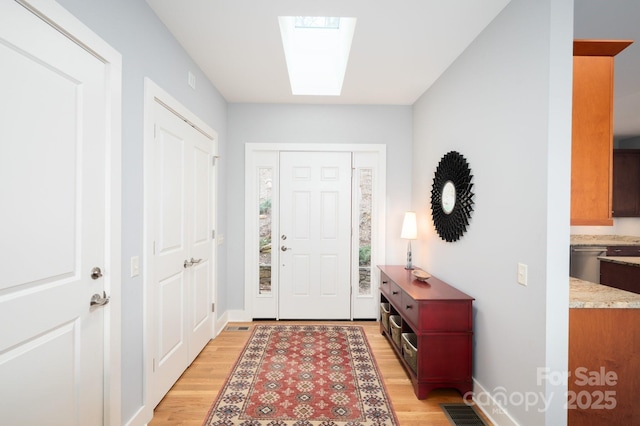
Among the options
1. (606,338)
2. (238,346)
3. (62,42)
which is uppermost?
(62,42)

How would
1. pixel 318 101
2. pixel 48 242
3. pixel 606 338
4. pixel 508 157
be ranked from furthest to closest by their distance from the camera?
pixel 318 101 → pixel 508 157 → pixel 606 338 → pixel 48 242

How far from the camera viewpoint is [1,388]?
103 centimetres

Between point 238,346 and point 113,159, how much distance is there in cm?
219

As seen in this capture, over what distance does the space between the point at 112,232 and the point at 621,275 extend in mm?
4548

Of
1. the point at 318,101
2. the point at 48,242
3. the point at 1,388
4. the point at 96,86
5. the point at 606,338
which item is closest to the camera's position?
the point at 1,388

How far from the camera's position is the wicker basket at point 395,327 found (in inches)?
105

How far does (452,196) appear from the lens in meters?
2.55

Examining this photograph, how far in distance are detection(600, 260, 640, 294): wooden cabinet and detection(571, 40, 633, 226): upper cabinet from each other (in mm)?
1951

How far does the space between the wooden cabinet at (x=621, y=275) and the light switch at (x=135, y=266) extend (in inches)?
168

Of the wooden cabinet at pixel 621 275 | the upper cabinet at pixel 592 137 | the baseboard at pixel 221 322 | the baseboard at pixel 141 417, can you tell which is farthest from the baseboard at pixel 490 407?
the baseboard at pixel 221 322

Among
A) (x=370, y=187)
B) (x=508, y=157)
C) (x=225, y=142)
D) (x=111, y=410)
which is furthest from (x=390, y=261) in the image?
(x=111, y=410)

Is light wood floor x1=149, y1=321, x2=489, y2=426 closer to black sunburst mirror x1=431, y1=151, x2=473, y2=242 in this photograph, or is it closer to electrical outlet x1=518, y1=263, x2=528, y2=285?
electrical outlet x1=518, y1=263, x2=528, y2=285

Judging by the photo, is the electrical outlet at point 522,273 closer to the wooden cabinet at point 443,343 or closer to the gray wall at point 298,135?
the wooden cabinet at point 443,343

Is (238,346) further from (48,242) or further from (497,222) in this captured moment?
(497,222)
